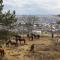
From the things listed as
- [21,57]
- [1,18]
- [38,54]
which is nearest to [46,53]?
[38,54]

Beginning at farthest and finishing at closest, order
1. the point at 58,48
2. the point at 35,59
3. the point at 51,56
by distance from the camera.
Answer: the point at 58,48, the point at 51,56, the point at 35,59

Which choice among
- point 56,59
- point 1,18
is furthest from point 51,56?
point 1,18

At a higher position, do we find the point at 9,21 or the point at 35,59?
the point at 9,21

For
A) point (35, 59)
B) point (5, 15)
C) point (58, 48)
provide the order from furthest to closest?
1. point (5, 15)
2. point (58, 48)
3. point (35, 59)

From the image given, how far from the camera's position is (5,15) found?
3662cm

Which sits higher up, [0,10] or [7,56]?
[0,10]

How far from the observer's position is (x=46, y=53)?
3027 centimetres

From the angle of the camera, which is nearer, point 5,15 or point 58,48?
point 58,48

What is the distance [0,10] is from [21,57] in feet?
34.5

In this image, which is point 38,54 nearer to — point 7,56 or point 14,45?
point 7,56

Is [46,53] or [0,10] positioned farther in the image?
[0,10]

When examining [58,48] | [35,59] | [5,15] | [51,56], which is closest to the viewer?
[35,59]

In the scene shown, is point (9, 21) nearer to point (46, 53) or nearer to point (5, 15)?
point (5, 15)

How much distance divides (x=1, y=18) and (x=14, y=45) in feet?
16.6
